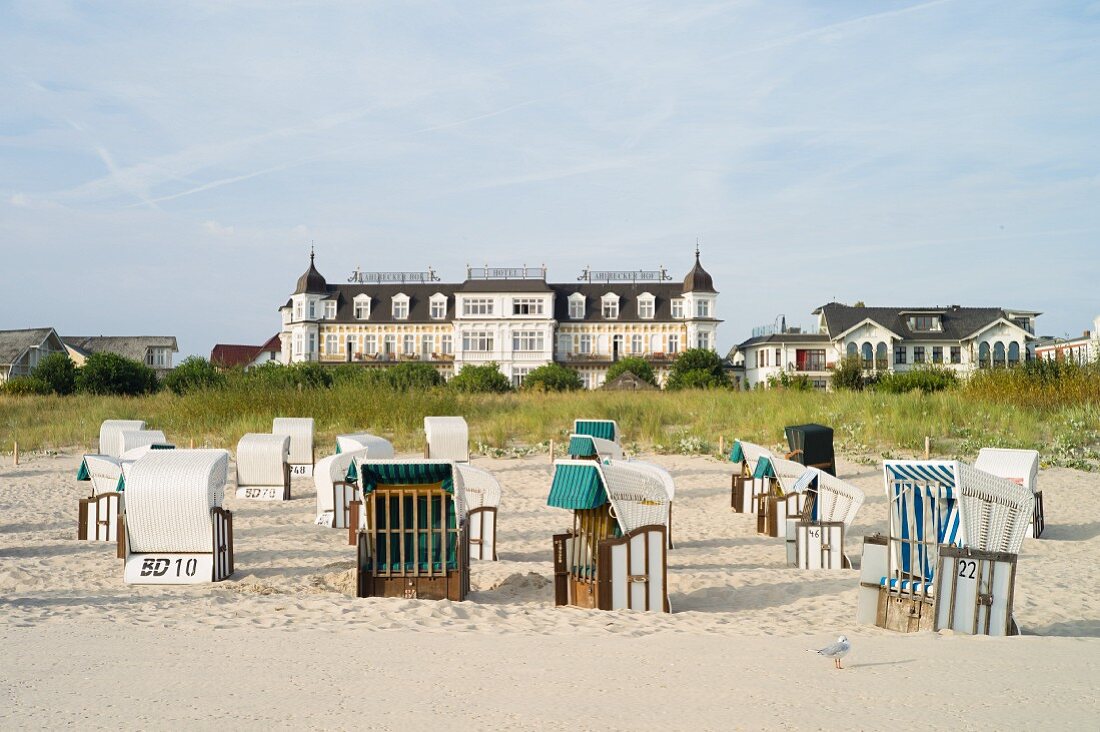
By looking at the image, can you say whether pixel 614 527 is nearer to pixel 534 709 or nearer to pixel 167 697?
pixel 534 709

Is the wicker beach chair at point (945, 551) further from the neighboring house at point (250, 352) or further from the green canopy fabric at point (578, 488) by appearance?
the neighboring house at point (250, 352)

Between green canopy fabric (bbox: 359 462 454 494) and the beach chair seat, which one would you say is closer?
green canopy fabric (bbox: 359 462 454 494)

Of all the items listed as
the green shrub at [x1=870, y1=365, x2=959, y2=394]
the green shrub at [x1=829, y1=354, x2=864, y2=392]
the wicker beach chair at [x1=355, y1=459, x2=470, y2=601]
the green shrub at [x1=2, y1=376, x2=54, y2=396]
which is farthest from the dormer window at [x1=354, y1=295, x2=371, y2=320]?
the wicker beach chair at [x1=355, y1=459, x2=470, y2=601]

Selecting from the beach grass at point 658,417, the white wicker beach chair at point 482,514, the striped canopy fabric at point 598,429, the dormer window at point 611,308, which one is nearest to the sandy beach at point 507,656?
the white wicker beach chair at point 482,514

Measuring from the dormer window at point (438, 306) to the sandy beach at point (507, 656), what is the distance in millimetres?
57002

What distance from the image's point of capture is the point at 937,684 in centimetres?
593

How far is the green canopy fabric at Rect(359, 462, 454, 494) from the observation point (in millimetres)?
9312

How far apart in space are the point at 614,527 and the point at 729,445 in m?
16.1

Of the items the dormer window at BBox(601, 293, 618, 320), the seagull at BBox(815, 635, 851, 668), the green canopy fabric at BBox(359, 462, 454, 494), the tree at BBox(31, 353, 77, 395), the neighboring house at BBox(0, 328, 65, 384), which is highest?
the dormer window at BBox(601, 293, 618, 320)

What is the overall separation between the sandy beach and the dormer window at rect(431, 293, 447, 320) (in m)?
57.0

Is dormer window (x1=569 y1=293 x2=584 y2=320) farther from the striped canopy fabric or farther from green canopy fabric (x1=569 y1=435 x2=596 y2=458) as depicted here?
green canopy fabric (x1=569 y1=435 x2=596 y2=458)

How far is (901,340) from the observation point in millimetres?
63875

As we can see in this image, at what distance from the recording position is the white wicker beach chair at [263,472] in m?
17.5

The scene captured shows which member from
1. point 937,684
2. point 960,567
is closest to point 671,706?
point 937,684
